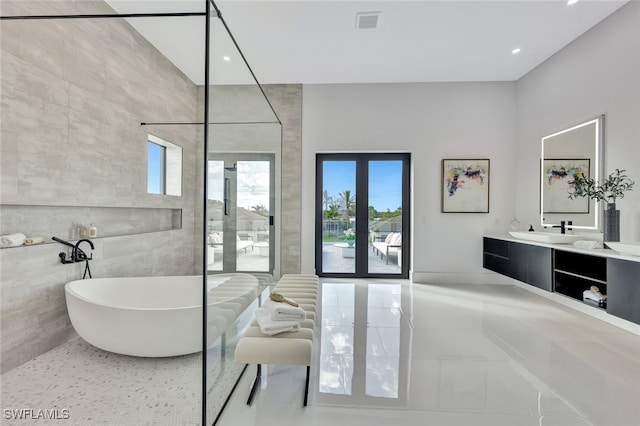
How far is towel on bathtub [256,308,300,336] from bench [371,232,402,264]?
342 centimetres

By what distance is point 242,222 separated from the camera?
7.89 ft

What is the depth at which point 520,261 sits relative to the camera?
12.8 ft

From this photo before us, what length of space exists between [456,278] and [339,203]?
7.89ft

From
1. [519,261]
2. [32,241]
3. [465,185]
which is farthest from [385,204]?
[32,241]

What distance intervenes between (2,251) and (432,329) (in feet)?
12.3

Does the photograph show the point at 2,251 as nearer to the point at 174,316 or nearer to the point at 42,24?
the point at 174,316

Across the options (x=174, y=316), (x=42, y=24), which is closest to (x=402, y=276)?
(x=174, y=316)

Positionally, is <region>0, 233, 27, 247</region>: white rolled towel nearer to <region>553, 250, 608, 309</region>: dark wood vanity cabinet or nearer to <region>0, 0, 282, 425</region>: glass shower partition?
<region>0, 0, 282, 425</region>: glass shower partition

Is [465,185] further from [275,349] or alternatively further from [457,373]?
[275,349]

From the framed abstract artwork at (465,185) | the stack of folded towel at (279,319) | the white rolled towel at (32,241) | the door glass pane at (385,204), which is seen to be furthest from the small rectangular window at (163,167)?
the framed abstract artwork at (465,185)

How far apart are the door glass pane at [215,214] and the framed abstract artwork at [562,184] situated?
4.29 metres

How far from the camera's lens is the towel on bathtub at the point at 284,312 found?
197cm

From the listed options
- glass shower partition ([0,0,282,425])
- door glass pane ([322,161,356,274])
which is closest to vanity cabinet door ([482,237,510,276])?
door glass pane ([322,161,356,274])

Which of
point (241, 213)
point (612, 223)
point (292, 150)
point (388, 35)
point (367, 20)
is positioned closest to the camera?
point (241, 213)
